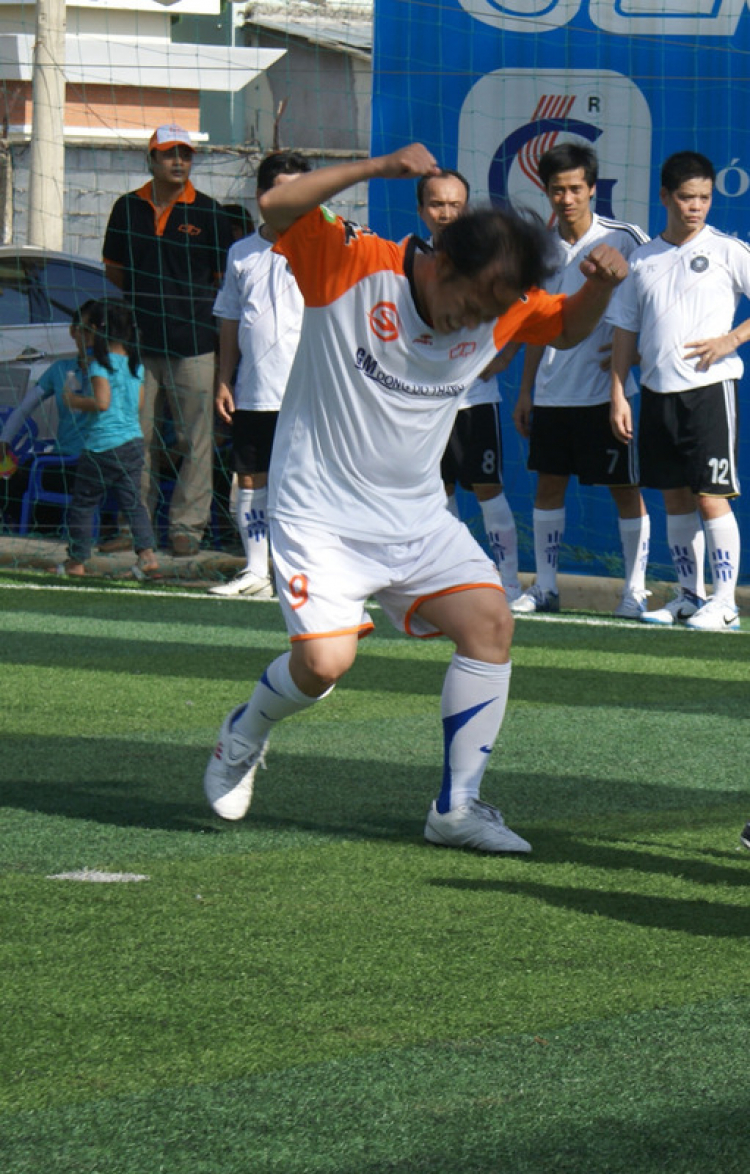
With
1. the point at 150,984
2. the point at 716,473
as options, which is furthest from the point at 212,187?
the point at 150,984

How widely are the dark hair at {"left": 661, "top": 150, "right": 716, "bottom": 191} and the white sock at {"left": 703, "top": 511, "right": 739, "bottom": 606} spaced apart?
1.73 metres

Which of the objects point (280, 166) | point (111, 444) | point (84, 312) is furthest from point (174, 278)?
point (280, 166)

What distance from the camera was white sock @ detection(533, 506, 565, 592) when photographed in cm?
990

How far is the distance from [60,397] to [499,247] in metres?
8.25

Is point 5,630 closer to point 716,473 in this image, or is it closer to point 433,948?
point 716,473

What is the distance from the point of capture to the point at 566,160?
8.88m

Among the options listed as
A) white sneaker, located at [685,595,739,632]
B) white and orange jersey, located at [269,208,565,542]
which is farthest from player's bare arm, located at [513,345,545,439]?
white and orange jersey, located at [269,208,565,542]

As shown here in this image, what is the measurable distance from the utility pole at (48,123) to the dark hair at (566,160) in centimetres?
505

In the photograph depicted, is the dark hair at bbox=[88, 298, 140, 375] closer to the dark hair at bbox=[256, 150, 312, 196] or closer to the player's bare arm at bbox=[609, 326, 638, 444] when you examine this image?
the dark hair at bbox=[256, 150, 312, 196]

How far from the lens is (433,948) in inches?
133

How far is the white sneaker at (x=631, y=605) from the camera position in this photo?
9711 mm

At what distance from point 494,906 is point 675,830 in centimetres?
98

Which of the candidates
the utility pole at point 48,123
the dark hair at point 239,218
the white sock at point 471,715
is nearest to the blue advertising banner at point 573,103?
the dark hair at point 239,218

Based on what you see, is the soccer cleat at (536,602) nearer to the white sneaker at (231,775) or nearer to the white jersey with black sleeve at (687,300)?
the white jersey with black sleeve at (687,300)
